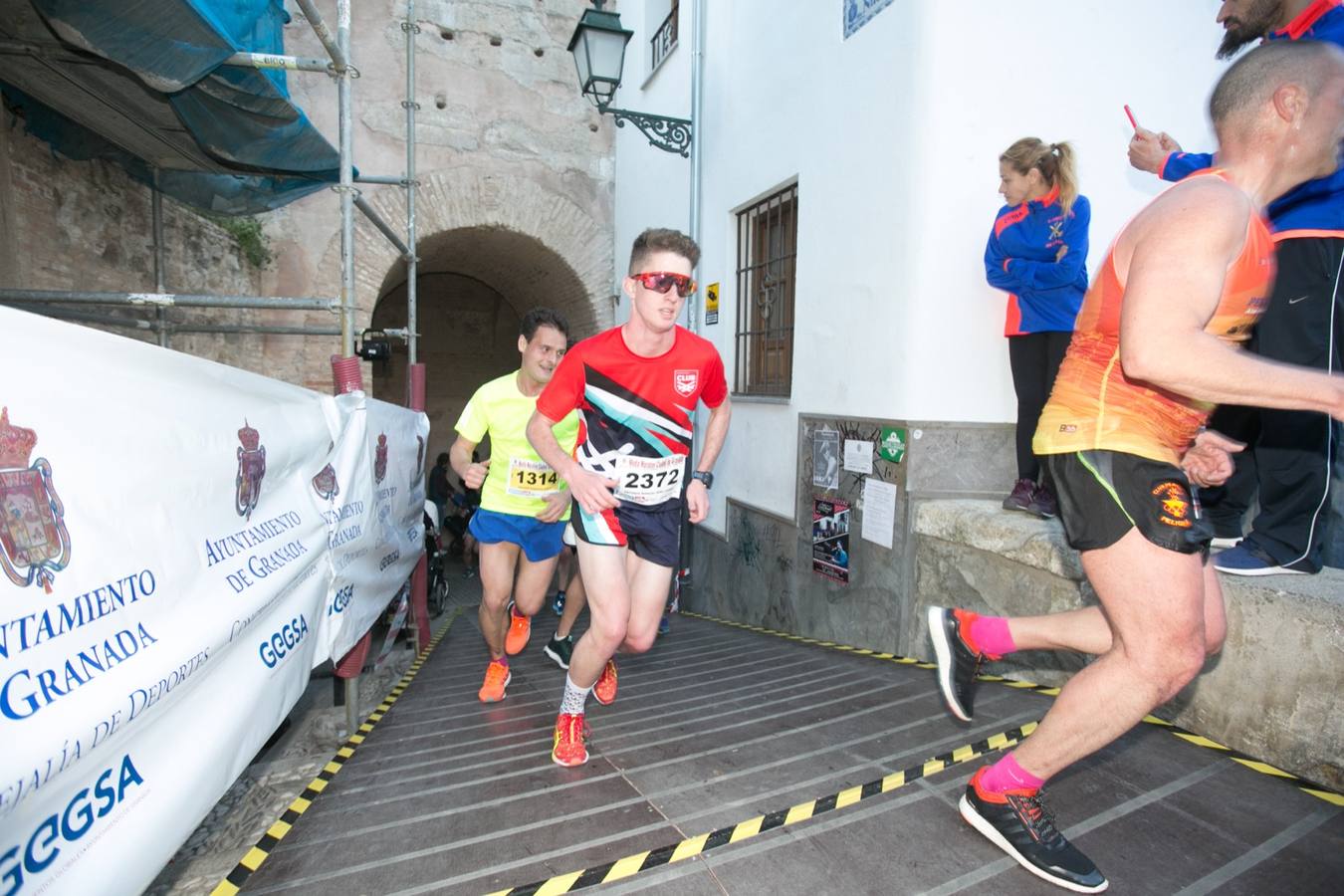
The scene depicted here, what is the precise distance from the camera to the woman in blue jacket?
3.81 metres

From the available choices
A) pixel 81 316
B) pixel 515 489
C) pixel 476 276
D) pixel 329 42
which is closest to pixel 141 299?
pixel 81 316

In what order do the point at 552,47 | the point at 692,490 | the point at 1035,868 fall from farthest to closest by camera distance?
the point at 552,47 → the point at 692,490 → the point at 1035,868

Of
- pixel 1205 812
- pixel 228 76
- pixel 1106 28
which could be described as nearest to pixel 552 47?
pixel 228 76

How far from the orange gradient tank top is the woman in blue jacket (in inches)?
81.7

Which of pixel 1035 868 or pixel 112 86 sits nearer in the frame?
Result: pixel 1035 868

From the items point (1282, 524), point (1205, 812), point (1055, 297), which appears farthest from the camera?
→ point (1055, 297)

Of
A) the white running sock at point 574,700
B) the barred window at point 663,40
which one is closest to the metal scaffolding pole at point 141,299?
the white running sock at point 574,700

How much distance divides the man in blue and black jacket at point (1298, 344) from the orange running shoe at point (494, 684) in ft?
11.0

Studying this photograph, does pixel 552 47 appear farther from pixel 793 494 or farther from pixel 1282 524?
pixel 1282 524

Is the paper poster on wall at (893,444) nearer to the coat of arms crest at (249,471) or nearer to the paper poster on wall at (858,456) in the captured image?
the paper poster on wall at (858,456)

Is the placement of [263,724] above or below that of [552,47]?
below

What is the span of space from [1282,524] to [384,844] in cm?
335

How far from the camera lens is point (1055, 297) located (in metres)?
3.93

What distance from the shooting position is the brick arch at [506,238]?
9320 mm
